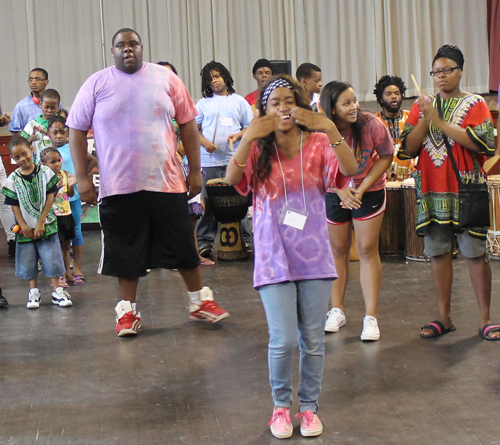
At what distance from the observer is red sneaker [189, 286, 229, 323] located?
4449 millimetres

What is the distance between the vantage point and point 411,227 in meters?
6.46

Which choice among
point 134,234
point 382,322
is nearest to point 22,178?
point 134,234

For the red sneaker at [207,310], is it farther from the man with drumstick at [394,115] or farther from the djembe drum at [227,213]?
the man with drumstick at [394,115]

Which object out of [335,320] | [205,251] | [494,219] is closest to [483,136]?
[335,320]

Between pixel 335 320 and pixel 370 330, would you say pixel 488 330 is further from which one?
pixel 335 320

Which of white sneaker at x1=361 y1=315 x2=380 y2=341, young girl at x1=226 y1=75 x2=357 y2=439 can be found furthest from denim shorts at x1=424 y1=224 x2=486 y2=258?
young girl at x1=226 y1=75 x2=357 y2=439

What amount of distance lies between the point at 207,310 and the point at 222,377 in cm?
100

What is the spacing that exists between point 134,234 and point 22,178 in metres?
1.37

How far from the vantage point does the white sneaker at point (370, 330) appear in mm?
3971

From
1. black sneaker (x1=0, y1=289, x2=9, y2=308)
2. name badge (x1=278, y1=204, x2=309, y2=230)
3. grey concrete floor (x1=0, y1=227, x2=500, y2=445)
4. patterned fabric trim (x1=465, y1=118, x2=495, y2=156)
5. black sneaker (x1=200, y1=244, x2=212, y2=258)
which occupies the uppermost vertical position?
patterned fabric trim (x1=465, y1=118, x2=495, y2=156)

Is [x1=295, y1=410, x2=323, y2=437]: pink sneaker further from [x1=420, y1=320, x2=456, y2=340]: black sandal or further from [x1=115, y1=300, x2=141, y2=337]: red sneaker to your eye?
[x1=115, y1=300, x2=141, y2=337]: red sneaker

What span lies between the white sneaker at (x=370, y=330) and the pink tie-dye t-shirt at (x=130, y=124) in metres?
1.43

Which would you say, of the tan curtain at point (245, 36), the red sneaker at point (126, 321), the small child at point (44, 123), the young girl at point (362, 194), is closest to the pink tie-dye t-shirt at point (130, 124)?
the red sneaker at point (126, 321)

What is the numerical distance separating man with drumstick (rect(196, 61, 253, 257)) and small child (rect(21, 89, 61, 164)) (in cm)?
140
